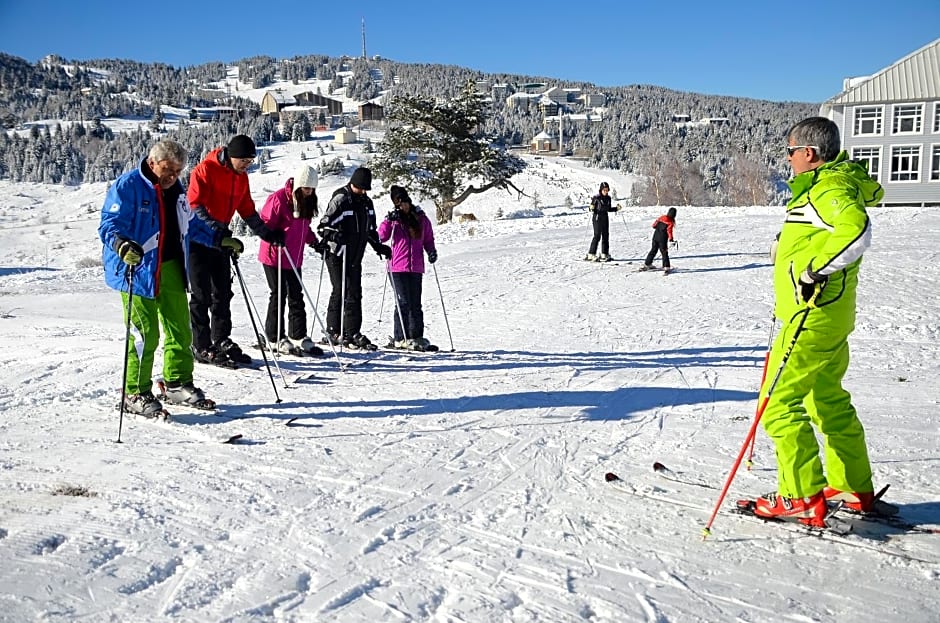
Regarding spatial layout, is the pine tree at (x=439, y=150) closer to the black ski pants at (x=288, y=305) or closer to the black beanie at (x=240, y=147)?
the black ski pants at (x=288, y=305)

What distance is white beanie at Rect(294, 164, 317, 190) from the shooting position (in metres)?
7.10

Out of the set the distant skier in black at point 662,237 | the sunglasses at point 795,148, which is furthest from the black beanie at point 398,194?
the distant skier in black at point 662,237

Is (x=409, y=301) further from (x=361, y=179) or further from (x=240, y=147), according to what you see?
(x=240, y=147)

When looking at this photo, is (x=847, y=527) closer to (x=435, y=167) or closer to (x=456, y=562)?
(x=456, y=562)

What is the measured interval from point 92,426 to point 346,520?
2.52 m

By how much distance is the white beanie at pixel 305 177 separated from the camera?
279 inches

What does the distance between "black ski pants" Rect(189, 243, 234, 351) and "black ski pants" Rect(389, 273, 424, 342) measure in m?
1.97

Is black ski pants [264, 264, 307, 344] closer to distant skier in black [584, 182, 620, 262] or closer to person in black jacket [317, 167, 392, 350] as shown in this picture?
person in black jacket [317, 167, 392, 350]

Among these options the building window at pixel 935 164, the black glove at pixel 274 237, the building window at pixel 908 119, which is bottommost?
the black glove at pixel 274 237

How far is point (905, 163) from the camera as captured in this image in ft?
131

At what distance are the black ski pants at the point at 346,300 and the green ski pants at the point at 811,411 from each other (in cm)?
511

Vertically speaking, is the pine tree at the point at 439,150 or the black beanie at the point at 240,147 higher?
the pine tree at the point at 439,150

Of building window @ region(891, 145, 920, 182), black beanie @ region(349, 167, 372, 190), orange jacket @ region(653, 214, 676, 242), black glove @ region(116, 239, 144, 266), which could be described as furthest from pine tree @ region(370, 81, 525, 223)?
black glove @ region(116, 239, 144, 266)

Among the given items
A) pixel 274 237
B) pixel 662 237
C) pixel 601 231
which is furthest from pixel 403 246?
pixel 601 231
